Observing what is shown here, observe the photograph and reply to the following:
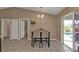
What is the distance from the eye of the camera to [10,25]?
13.8 metres

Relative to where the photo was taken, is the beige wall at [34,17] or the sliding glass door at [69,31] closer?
the sliding glass door at [69,31]

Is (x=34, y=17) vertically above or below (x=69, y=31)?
above

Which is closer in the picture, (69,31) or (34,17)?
(69,31)

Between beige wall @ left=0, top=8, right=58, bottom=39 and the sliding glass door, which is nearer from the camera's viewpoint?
the sliding glass door
